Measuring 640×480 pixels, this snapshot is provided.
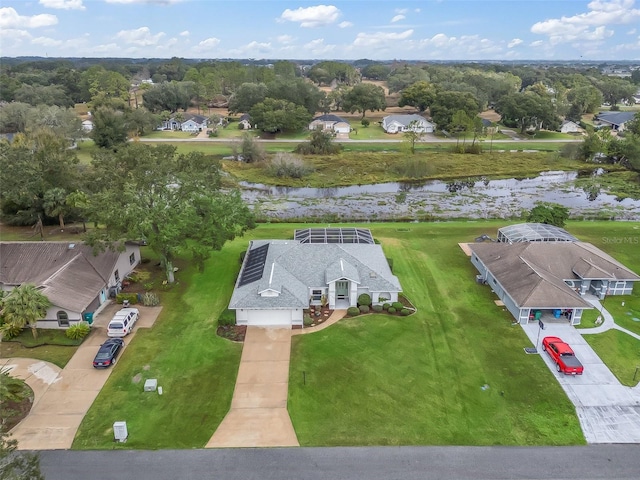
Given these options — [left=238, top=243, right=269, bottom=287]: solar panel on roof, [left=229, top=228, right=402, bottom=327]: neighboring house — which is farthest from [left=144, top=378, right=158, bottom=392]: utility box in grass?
[left=238, top=243, right=269, bottom=287]: solar panel on roof

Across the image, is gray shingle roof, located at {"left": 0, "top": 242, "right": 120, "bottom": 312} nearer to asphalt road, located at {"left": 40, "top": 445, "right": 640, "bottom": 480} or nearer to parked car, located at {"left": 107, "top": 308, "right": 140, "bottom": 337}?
parked car, located at {"left": 107, "top": 308, "right": 140, "bottom": 337}

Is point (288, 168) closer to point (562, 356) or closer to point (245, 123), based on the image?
point (245, 123)

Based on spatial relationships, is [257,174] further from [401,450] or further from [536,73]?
[536,73]

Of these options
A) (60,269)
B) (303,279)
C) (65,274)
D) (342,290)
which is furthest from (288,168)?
(65,274)

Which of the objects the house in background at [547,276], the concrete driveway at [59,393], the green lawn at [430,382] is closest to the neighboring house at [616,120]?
the house in background at [547,276]

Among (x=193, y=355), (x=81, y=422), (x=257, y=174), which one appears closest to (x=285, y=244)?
(x=193, y=355)
